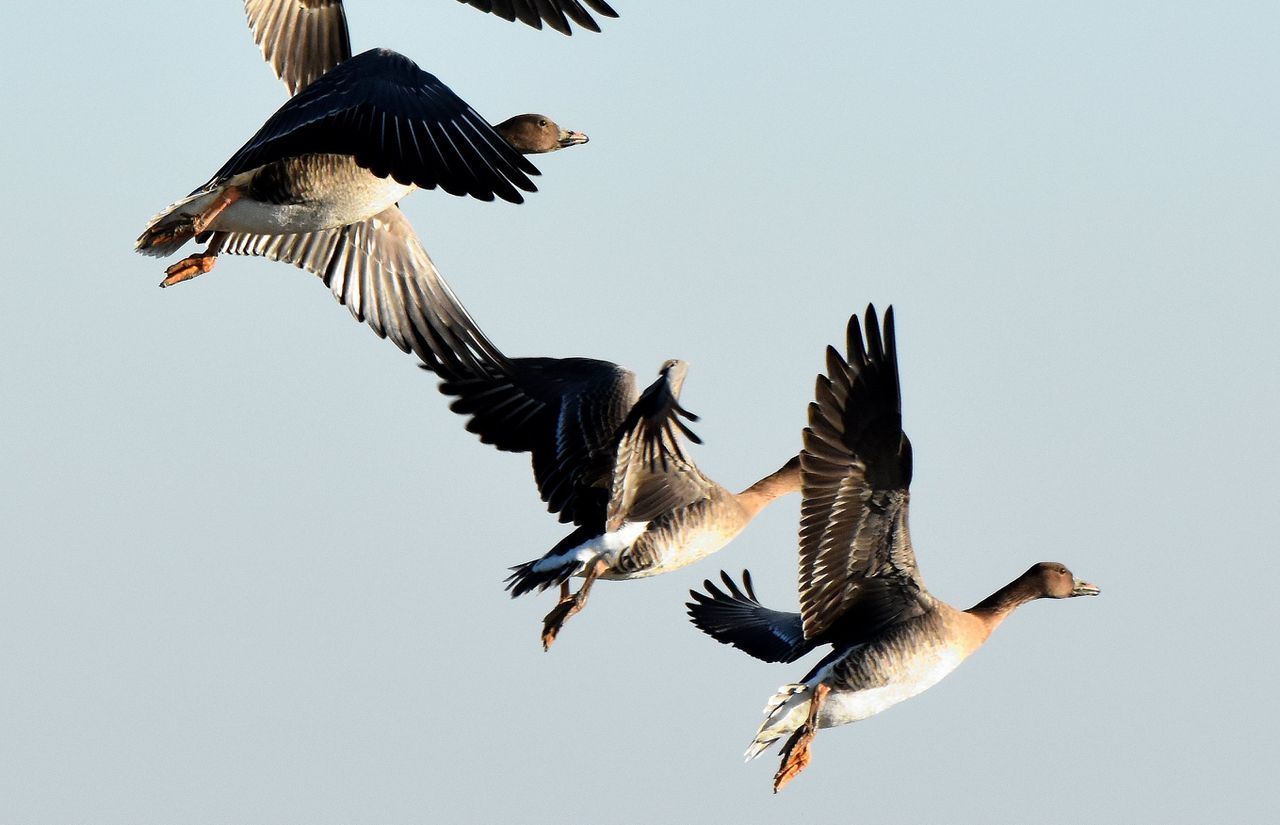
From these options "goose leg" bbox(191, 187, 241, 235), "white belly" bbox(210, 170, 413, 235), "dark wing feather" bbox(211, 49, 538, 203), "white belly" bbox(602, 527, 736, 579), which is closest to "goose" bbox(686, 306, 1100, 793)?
"white belly" bbox(602, 527, 736, 579)

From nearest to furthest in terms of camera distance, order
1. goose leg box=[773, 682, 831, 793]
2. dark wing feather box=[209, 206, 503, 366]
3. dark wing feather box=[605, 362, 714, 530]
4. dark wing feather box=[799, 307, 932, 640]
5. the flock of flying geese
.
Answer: the flock of flying geese, dark wing feather box=[799, 307, 932, 640], goose leg box=[773, 682, 831, 793], dark wing feather box=[605, 362, 714, 530], dark wing feather box=[209, 206, 503, 366]

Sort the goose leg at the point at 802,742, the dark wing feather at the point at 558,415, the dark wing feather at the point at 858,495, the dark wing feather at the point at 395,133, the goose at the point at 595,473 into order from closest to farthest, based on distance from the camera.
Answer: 1. the dark wing feather at the point at 395,133
2. the dark wing feather at the point at 858,495
3. the goose leg at the point at 802,742
4. the goose at the point at 595,473
5. the dark wing feather at the point at 558,415

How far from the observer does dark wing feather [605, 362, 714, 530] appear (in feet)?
52.9

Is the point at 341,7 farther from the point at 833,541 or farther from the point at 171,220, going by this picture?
the point at 833,541

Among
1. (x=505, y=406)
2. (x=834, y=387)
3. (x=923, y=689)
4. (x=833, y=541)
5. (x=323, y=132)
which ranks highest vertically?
(x=323, y=132)

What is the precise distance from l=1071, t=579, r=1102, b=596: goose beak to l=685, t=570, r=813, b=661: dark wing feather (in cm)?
226

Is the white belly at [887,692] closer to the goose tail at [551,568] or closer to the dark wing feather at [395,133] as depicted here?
the goose tail at [551,568]

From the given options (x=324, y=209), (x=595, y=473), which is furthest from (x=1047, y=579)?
(x=324, y=209)

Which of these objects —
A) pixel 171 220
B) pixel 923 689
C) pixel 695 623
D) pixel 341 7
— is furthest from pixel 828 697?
pixel 341 7

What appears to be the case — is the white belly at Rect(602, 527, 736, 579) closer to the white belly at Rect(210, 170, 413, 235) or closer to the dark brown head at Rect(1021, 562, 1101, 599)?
the dark brown head at Rect(1021, 562, 1101, 599)

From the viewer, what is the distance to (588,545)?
16750 millimetres

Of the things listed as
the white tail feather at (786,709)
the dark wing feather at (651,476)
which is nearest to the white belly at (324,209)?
the dark wing feather at (651,476)

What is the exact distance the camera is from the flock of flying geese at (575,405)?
1362cm

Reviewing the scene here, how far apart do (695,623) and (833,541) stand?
160 inches
